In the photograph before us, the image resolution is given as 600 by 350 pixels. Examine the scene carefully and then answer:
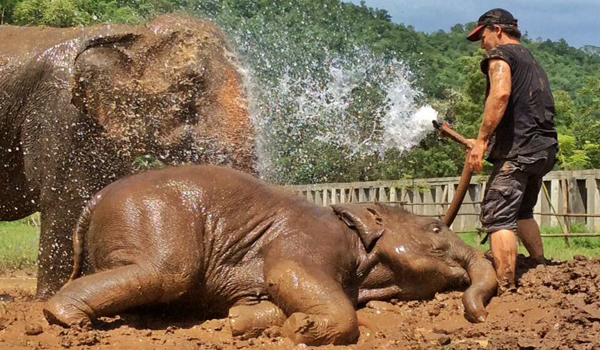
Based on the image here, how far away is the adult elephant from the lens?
8.87 meters

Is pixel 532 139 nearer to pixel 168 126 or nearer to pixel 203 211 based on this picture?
pixel 203 211

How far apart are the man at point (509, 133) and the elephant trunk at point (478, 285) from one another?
0.41ft

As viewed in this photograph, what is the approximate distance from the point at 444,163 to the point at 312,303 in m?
23.4

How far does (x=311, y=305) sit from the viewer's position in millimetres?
5984

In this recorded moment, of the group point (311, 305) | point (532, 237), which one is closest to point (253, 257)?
point (311, 305)

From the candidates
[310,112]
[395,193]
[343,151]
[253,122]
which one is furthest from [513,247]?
[343,151]

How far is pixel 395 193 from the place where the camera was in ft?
79.3

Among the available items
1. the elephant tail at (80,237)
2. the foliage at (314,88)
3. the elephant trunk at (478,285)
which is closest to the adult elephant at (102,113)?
the foliage at (314,88)

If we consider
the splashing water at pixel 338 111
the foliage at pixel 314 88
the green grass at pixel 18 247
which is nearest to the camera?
the splashing water at pixel 338 111

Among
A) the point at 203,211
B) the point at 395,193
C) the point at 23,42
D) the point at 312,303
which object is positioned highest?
the point at 23,42

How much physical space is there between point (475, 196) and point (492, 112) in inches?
579

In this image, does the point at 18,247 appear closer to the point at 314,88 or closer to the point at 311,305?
the point at 314,88

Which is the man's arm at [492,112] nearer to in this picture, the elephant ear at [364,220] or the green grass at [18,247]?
the elephant ear at [364,220]

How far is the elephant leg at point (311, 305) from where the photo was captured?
587cm
